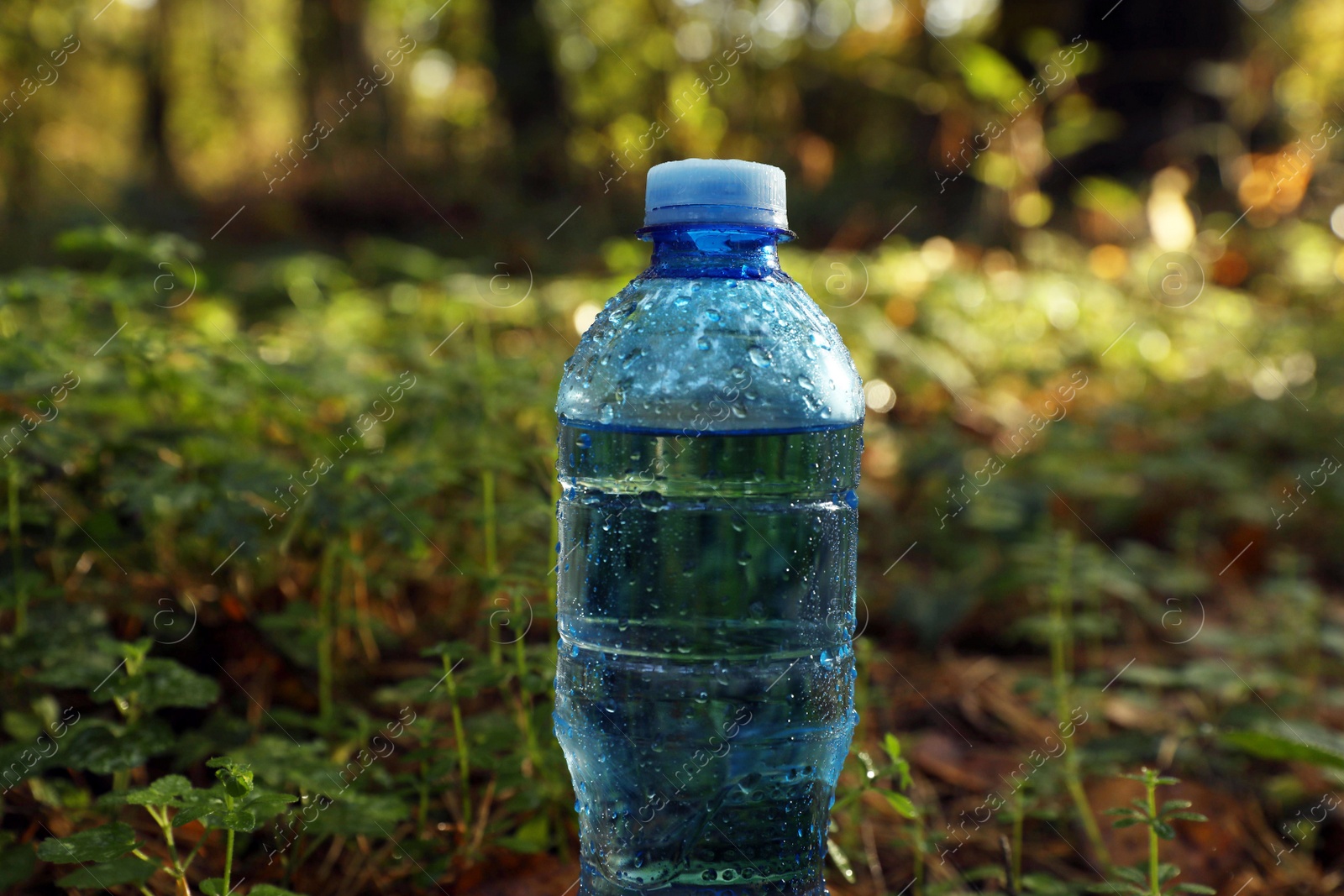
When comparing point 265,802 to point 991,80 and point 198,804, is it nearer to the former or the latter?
point 198,804

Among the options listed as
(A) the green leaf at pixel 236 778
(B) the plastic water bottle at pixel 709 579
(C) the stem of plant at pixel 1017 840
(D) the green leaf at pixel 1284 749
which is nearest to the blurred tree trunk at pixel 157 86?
(B) the plastic water bottle at pixel 709 579

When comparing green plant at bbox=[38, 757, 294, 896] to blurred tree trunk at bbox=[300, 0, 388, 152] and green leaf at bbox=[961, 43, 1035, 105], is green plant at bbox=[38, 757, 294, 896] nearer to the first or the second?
green leaf at bbox=[961, 43, 1035, 105]

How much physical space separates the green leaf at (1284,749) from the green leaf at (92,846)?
1876 millimetres

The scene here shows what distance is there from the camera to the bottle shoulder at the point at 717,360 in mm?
1813

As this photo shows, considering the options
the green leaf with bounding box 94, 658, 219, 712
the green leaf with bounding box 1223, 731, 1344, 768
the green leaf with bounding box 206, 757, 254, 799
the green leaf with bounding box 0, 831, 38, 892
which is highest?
the green leaf with bounding box 206, 757, 254, 799

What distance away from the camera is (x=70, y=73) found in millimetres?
14766

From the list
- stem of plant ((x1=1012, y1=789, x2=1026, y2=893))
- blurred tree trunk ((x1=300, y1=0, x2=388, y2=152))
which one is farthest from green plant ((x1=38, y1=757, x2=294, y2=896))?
blurred tree trunk ((x1=300, y1=0, x2=388, y2=152))

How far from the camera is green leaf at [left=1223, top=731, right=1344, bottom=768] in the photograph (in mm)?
2002

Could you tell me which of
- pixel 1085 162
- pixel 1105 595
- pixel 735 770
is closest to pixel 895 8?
pixel 1085 162

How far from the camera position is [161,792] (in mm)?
1481

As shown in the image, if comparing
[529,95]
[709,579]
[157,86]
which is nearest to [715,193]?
[709,579]

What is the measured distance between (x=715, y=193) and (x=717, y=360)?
30 cm

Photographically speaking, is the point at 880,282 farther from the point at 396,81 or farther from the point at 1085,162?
the point at 396,81

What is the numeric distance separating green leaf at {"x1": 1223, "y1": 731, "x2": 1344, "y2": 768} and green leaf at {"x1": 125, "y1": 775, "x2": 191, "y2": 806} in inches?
71.1
